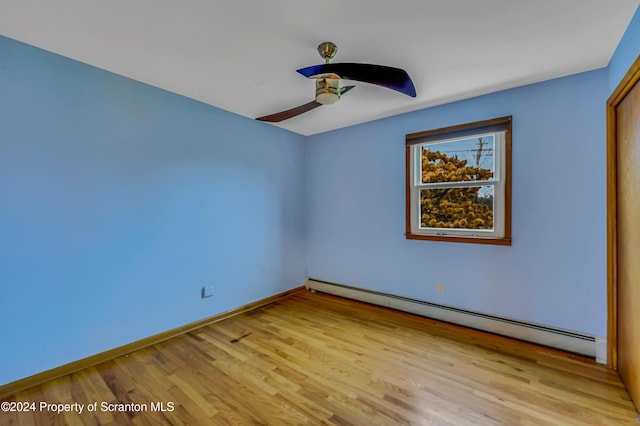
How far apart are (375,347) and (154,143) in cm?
277

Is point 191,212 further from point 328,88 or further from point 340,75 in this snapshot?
point 340,75

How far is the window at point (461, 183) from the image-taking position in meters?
2.59

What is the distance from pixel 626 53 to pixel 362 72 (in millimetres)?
1693

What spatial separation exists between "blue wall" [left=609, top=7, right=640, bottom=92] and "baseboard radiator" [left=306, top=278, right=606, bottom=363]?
2.00 meters

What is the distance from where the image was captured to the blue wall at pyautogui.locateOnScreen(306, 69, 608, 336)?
2174 millimetres

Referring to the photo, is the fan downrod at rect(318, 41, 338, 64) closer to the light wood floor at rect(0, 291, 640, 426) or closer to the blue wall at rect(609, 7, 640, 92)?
the blue wall at rect(609, 7, 640, 92)

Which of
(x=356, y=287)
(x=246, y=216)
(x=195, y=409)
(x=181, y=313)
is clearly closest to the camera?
(x=195, y=409)

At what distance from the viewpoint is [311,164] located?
13.3 ft

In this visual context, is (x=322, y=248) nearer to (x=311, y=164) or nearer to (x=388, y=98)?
(x=311, y=164)

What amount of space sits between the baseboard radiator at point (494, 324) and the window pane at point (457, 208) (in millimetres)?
898

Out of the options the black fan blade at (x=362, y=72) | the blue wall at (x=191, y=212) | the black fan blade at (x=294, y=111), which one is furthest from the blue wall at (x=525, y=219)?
the black fan blade at (x=362, y=72)

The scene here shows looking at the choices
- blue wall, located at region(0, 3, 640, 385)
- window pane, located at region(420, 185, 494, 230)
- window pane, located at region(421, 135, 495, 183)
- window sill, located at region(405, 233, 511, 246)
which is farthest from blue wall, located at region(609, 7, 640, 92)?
window sill, located at region(405, 233, 511, 246)

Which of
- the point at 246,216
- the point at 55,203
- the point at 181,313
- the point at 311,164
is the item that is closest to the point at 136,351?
the point at 181,313

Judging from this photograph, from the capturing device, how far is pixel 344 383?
1.90m
